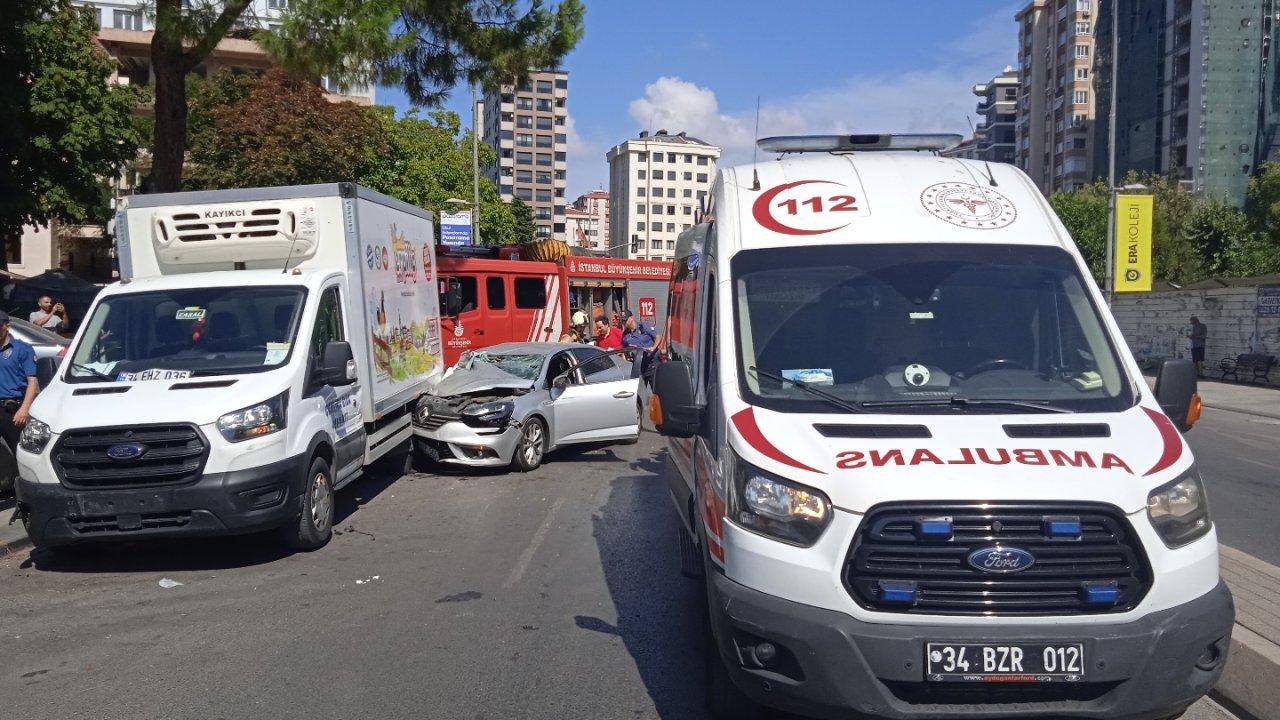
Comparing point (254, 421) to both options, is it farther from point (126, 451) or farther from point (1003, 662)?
point (1003, 662)

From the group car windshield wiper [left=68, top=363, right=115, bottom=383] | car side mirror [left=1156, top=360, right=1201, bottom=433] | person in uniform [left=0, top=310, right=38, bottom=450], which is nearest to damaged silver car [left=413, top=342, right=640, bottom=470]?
person in uniform [left=0, top=310, right=38, bottom=450]

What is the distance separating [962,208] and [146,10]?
490 inches

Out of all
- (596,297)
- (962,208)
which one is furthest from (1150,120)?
(962,208)

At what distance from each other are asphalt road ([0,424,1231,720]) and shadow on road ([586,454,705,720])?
0.02 meters

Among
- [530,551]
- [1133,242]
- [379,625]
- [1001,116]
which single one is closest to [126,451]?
[379,625]

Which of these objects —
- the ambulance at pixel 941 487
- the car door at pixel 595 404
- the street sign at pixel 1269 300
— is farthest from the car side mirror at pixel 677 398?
the street sign at pixel 1269 300

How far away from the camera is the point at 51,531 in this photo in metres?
7.25

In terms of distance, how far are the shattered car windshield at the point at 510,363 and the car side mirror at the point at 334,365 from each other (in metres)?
4.22

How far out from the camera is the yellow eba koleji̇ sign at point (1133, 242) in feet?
102

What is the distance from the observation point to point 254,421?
7469 millimetres

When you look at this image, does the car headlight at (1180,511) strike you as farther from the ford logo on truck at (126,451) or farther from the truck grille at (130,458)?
the ford logo on truck at (126,451)

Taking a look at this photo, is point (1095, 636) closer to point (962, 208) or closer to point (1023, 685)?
point (1023, 685)

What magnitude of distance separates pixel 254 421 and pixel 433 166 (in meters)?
48.1

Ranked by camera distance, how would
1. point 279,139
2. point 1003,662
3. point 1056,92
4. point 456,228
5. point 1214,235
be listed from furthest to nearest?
point 1056,92 → point 1214,235 → point 456,228 → point 279,139 → point 1003,662
